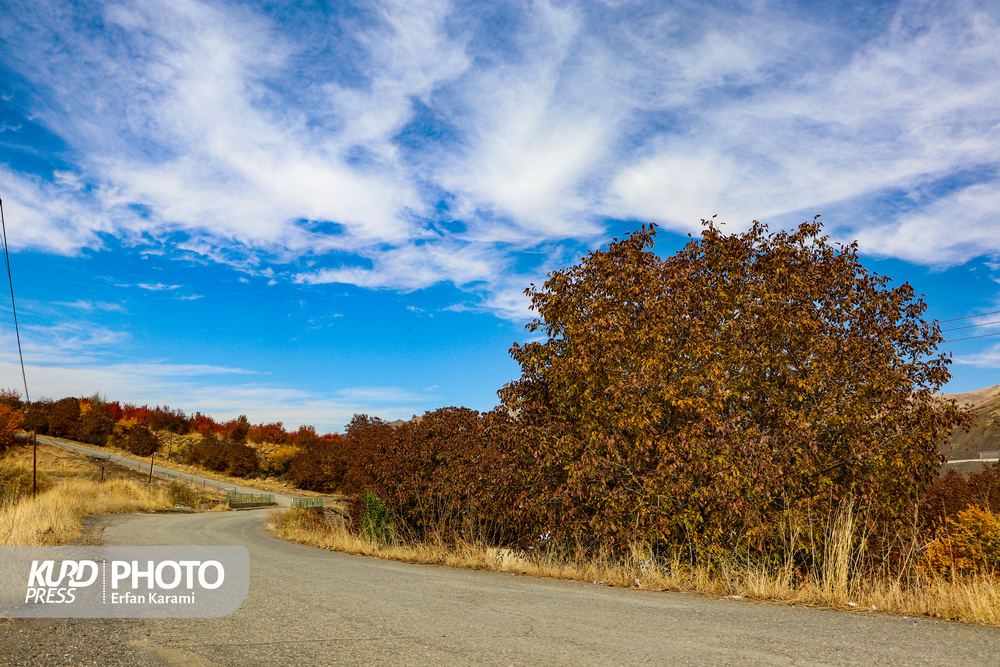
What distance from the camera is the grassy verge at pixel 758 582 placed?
598 centimetres

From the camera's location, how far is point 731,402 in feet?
30.5

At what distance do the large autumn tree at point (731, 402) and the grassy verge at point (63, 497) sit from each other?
338 inches

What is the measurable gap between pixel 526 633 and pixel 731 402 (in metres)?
5.56

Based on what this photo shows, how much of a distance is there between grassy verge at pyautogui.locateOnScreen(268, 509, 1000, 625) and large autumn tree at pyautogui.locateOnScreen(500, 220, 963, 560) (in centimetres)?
53

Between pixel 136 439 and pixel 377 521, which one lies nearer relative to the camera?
pixel 377 521

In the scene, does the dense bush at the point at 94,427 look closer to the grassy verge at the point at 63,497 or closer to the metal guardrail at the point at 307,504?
the grassy verge at the point at 63,497

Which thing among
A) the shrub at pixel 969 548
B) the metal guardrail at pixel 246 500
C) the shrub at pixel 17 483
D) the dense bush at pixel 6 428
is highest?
the shrub at pixel 969 548

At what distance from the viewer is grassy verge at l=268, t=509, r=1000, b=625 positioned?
5977 mm

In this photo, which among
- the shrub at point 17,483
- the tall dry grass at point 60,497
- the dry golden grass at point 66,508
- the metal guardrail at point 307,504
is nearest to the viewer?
the dry golden grass at point 66,508

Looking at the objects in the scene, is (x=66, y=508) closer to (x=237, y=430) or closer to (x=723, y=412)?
(x=723, y=412)

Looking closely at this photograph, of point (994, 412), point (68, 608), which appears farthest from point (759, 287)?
point (994, 412)

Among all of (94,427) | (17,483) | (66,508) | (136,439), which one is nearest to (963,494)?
(66,508)

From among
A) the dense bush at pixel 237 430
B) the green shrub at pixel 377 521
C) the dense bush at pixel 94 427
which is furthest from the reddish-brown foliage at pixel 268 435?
the green shrub at pixel 377 521

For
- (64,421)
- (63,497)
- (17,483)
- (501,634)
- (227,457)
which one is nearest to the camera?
(501,634)
